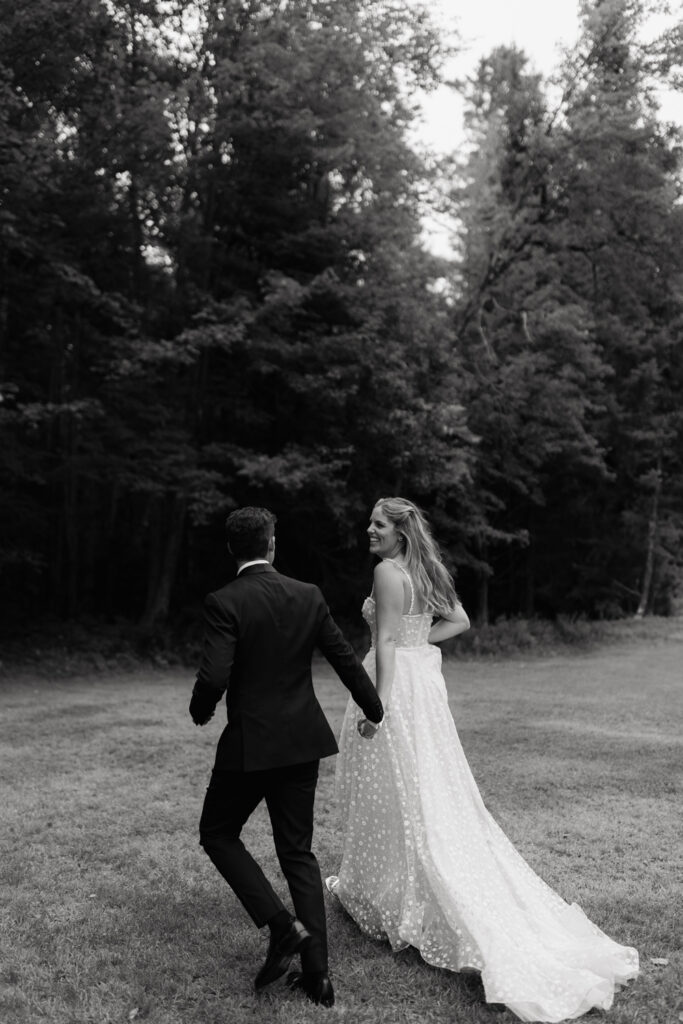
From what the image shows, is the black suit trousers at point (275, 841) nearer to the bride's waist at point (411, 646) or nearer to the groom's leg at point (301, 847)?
the groom's leg at point (301, 847)

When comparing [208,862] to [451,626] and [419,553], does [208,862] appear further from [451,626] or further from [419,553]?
[419,553]

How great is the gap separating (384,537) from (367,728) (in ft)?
3.12

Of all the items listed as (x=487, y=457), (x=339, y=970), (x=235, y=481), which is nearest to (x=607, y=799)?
(x=339, y=970)

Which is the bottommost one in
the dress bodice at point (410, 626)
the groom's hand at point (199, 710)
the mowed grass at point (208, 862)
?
the mowed grass at point (208, 862)

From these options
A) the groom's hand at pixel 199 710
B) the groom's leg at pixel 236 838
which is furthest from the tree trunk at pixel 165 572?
the groom's hand at pixel 199 710

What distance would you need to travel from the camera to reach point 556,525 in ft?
89.1

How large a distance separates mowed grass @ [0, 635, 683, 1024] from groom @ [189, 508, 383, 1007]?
32 cm

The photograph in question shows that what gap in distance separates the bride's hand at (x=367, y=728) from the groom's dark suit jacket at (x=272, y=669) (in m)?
0.13

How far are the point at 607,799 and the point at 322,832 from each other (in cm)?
241

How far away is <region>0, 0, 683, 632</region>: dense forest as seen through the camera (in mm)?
15570

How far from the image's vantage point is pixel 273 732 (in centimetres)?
404

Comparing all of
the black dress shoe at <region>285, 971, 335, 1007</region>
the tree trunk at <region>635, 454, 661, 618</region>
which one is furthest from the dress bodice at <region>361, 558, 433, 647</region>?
the tree trunk at <region>635, 454, 661, 618</region>

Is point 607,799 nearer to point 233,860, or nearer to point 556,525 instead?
point 233,860

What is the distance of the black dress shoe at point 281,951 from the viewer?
3.93 meters
